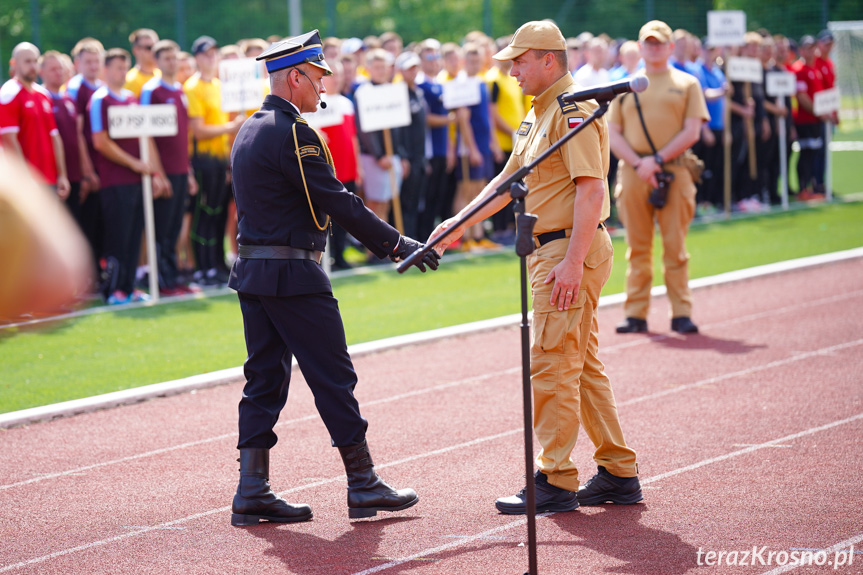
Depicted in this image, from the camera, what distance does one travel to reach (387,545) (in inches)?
211

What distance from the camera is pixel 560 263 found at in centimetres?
556

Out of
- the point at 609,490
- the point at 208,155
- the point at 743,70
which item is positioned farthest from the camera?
the point at 743,70

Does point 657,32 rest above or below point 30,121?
above

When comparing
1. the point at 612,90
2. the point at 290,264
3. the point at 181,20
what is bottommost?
the point at 290,264

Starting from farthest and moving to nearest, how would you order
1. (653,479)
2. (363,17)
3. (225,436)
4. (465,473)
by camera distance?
(363,17) < (225,436) < (465,473) < (653,479)

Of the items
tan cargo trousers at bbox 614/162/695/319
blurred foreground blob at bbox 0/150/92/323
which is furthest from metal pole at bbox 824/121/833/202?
blurred foreground blob at bbox 0/150/92/323

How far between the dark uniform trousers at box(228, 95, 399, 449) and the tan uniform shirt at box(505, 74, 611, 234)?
762mm

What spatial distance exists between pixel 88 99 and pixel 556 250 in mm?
8575

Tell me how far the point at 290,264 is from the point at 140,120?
23.0 ft

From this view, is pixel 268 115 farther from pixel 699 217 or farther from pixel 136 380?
→ pixel 699 217

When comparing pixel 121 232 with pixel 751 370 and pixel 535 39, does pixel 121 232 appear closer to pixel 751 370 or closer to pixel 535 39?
pixel 751 370

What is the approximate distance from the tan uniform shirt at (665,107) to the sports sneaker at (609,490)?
202 inches

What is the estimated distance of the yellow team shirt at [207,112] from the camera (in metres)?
13.5

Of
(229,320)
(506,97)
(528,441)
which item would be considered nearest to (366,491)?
(528,441)
